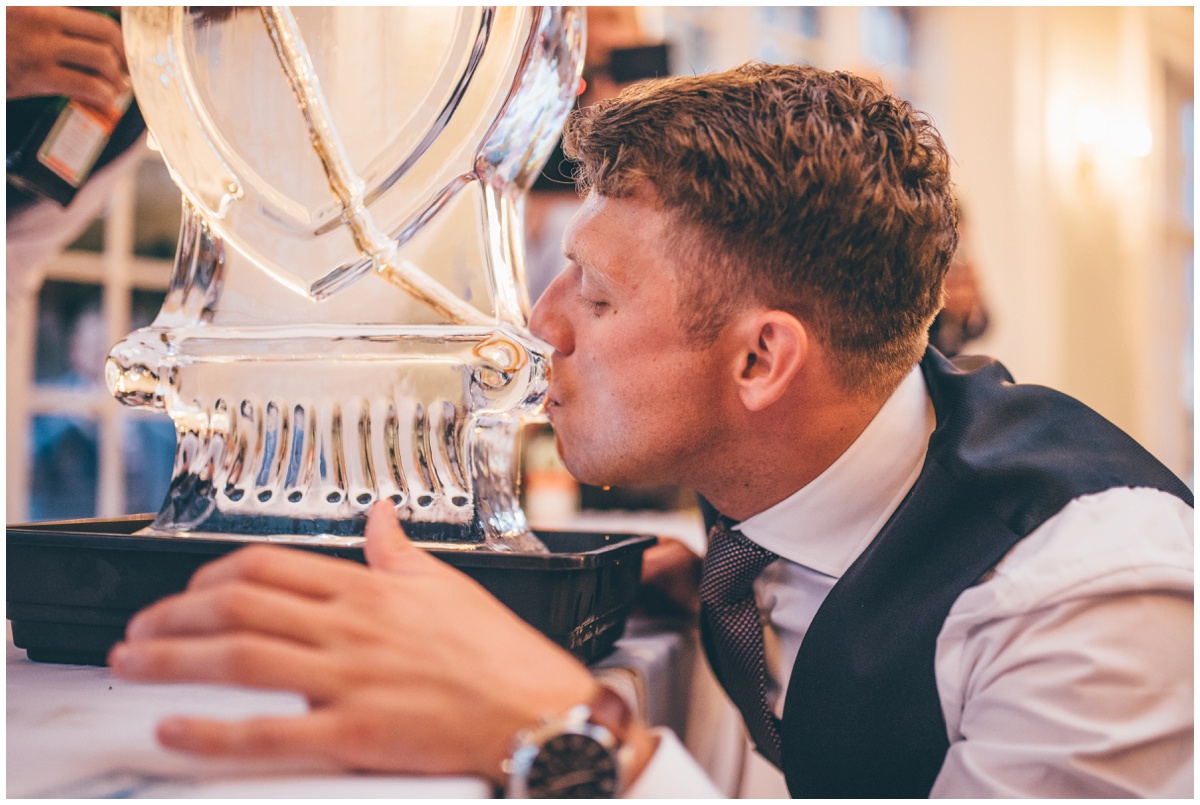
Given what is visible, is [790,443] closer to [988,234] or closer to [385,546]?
[385,546]

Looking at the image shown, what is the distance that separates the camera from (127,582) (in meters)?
0.55

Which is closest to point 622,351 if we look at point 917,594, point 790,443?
point 790,443

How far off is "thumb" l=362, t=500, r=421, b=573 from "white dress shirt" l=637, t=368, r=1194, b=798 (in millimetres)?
333

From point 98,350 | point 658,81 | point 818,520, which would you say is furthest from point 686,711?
point 98,350

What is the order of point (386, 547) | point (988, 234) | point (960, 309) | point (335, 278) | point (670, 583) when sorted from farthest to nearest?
point (988, 234) → point (960, 309) → point (670, 583) → point (335, 278) → point (386, 547)

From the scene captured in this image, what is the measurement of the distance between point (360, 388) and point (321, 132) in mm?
157

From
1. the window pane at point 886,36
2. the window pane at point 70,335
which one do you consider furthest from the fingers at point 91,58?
the window pane at point 886,36

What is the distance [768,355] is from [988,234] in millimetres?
3187

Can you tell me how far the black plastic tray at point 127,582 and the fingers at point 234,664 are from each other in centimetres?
16

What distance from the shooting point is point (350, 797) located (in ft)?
1.15

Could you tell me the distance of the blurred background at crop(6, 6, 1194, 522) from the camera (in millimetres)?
2109

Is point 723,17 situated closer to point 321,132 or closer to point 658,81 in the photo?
point 658,81

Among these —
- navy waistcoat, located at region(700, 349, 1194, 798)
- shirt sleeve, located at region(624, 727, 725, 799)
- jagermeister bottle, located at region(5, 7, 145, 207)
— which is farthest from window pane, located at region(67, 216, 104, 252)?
shirt sleeve, located at region(624, 727, 725, 799)

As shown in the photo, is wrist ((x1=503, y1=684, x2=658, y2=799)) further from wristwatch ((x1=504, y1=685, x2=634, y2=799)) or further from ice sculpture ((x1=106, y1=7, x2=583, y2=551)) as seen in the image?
ice sculpture ((x1=106, y1=7, x2=583, y2=551))
